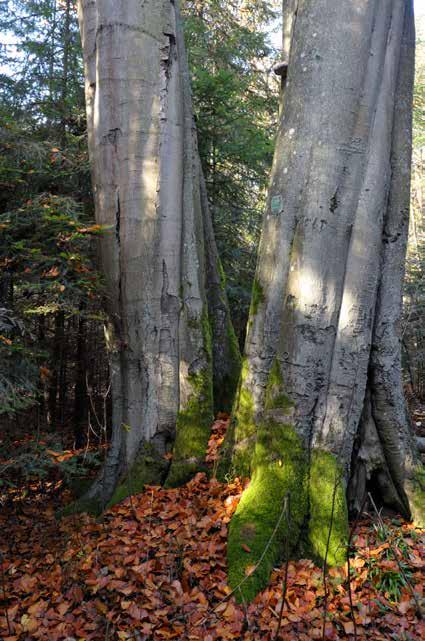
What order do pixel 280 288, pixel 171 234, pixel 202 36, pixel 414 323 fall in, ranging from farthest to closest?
1. pixel 414 323
2. pixel 202 36
3. pixel 171 234
4. pixel 280 288

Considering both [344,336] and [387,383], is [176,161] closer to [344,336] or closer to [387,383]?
[344,336]

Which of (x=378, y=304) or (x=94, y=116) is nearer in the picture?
(x=378, y=304)

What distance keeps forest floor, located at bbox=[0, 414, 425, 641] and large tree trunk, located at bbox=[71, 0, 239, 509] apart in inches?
23.1

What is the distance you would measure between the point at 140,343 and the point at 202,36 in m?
7.68

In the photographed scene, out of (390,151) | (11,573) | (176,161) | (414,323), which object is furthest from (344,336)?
(414,323)

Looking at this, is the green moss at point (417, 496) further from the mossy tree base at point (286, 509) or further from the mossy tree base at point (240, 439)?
the mossy tree base at point (240, 439)

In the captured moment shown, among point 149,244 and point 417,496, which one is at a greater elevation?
point 149,244

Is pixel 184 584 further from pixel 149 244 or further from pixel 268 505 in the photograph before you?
pixel 149 244

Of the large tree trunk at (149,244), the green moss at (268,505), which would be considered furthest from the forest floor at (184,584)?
the large tree trunk at (149,244)

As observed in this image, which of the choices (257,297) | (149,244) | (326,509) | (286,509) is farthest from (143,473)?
(149,244)

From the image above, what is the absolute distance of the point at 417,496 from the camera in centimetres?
407

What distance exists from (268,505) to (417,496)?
4.78ft

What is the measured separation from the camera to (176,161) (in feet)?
15.8

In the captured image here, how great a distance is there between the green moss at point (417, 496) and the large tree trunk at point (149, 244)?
1.94 metres
